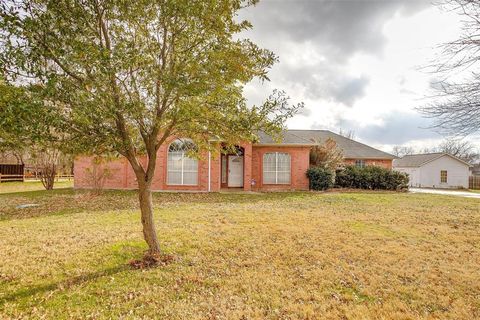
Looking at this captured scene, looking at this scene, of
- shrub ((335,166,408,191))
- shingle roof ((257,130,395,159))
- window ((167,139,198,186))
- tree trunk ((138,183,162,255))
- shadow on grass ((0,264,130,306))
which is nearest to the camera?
shadow on grass ((0,264,130,306))

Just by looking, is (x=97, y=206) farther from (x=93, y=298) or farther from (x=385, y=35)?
(x=385, y=35)

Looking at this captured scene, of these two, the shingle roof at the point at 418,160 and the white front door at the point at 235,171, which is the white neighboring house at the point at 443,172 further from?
the white front door at the point at 235,171

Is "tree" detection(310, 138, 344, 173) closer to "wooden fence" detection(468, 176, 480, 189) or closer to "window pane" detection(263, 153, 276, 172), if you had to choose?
"window pane" detection(263, 153, 276, 172)

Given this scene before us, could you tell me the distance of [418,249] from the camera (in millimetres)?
6414

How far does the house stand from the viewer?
60.1 ft

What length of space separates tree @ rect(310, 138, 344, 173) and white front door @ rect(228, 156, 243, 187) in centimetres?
547

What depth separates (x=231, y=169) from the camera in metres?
20.7

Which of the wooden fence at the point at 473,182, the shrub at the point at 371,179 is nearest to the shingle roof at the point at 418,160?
the wooden fence at the point at 473,182

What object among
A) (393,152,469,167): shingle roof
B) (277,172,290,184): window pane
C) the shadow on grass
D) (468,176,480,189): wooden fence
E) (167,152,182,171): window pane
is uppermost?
(393,152,469,167): shingle roof

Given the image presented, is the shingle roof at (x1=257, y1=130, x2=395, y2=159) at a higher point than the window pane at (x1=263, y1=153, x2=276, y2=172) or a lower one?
higher

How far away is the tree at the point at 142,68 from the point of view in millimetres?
3740

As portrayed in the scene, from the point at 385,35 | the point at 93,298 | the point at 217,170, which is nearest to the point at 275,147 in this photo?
the point at 217,170

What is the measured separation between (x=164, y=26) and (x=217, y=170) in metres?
13.8

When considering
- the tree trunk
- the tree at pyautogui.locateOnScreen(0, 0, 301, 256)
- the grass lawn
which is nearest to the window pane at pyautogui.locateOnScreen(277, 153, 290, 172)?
the grass lawn
